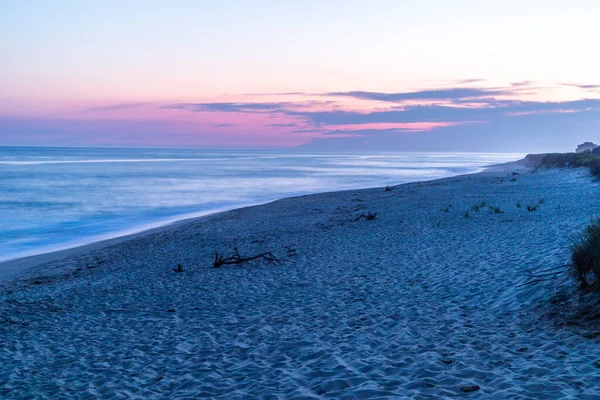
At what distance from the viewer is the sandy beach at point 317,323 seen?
6.02 m

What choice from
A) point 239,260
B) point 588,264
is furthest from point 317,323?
point 239,260

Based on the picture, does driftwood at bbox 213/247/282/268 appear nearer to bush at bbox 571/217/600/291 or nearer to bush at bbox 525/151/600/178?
bush at bbox 571/217/600/291

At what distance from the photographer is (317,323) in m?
8.52

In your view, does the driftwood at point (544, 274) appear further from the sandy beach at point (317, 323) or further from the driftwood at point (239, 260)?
the driftwood at point (239, 260)

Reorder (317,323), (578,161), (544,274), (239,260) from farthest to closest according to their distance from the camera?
(578,161) → (239,260) → (544,274) → (317,323)

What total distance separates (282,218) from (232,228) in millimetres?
3467

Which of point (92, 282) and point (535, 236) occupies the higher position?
point (535, 236)

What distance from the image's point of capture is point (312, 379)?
6.18m

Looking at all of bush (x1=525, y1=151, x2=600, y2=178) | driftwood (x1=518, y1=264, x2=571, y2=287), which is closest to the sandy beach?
driftwood (x1=518, y1=264, x2=571, y2=287)

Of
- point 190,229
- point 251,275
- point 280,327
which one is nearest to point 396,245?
point 251,275

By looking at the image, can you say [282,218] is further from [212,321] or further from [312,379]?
[312,379]

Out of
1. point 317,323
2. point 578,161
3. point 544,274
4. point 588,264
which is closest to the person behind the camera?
point 588,264

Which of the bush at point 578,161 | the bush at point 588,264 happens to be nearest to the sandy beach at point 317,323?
the bush at point 588,264

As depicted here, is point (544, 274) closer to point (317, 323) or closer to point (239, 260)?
point (317, 323)
